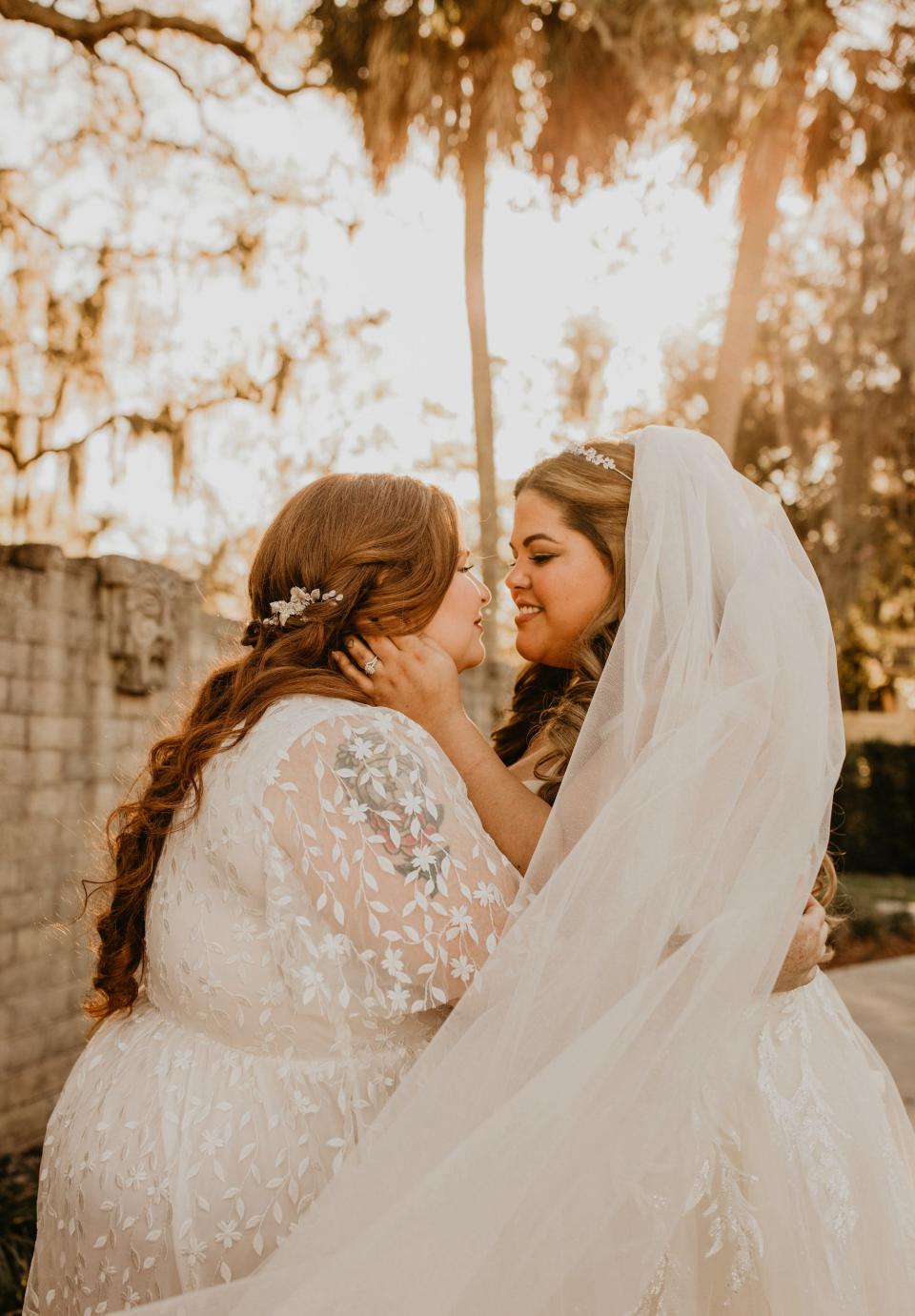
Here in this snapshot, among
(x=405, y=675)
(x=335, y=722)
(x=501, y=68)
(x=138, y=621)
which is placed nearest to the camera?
(x=335, y=722)

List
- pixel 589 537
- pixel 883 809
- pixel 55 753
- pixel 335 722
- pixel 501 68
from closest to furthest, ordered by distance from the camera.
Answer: pixel 335 722, pixel 589 537, pixel 55 753, pixel 501 68, pixel 883 809

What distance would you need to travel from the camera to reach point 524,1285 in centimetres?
191

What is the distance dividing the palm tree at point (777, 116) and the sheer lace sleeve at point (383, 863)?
9.46m

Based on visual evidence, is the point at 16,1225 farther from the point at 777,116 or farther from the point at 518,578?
the point at 777,116

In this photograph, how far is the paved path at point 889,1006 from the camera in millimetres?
7121

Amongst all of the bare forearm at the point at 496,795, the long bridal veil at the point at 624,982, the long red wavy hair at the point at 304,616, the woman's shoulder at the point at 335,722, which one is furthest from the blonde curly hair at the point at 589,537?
the woman's shoulder at the point at 335,722

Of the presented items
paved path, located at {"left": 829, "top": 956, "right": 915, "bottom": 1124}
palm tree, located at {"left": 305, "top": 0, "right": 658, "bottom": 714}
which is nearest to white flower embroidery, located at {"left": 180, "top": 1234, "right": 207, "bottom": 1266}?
paved path, located at {"left": 829, "top": 956, "right": 915, "bottom": 1124}

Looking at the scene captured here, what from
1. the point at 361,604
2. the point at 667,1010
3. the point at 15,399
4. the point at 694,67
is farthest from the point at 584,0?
the point at 667,1010

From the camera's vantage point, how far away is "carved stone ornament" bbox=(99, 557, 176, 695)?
6.80m

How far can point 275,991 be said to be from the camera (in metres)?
2.30

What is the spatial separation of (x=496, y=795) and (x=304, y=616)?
61 centimetres

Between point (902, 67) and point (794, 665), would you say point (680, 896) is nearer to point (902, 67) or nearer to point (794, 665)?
point (794, 665)

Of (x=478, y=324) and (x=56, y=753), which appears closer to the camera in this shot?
(x=56, y=753)

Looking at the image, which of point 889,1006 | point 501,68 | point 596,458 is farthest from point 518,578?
point 501,68
